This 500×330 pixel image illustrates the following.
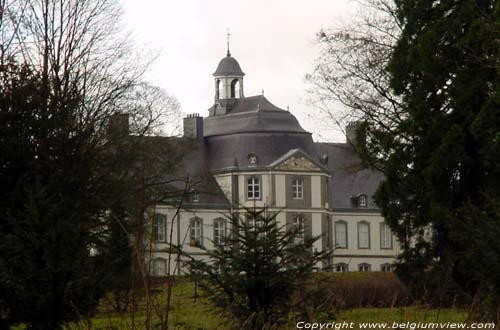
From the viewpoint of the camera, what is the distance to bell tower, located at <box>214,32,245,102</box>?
3723 inches

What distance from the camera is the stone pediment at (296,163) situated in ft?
268

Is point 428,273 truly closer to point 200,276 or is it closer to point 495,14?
point 495,14

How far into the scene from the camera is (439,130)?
77.6 ft

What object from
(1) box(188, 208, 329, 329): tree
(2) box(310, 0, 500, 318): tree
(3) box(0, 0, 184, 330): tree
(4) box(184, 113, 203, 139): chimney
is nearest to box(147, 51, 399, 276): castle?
(4) box(184, 113, 203, 139): chimney

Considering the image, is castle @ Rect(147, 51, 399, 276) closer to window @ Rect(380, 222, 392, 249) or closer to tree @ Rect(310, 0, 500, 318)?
window @ Rect(380, 222, 392, 249)

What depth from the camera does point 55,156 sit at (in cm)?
1778

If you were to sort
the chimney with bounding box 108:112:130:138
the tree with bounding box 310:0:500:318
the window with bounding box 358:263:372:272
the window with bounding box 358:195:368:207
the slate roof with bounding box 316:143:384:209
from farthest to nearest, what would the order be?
the window with bounding box 358:195:368:207, the slate roof with bounding box 316:143:384:209, the window with bounding box 358:263:372:272, the chimney with bounding box 108:112:130:138, the tree with bounding box 310:0:500:318

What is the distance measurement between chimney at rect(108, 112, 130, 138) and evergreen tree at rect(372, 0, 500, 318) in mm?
6653

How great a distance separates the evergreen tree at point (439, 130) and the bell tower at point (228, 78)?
68.9m

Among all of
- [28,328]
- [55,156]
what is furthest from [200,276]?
[55,156]

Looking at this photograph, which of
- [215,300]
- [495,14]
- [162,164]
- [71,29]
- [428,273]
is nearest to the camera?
[215,300]

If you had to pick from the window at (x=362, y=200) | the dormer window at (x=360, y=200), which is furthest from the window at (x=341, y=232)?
Result: the window at (x=362, y=200)

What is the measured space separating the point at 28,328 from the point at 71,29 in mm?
21002

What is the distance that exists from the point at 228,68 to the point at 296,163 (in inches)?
663
